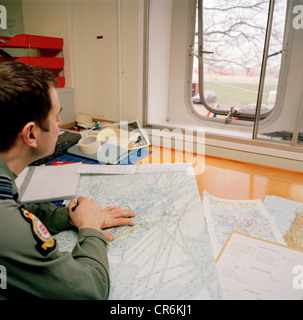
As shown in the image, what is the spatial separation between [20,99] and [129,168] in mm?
748

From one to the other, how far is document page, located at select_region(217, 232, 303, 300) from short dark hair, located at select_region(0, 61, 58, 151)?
1.85 feet

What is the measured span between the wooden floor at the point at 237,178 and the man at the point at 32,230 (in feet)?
2.06

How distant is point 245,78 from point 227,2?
469 mm

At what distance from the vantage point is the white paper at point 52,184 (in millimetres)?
948

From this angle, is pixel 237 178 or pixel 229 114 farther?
pixel 229 114

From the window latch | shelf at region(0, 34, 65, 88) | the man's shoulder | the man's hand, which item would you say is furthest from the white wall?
the man's shoulder

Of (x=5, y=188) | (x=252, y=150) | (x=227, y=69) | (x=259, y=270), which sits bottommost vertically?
(x=259, y=270)

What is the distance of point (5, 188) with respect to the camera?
1.66 ft

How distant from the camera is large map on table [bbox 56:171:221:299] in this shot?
599 mm

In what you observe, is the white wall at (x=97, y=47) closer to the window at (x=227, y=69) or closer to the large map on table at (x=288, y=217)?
the window at (x=227, y=69)

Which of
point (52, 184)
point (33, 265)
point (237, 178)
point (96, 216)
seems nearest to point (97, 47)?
point (52, 184)

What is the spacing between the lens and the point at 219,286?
60cm

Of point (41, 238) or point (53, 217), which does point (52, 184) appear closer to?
point (53, 217)
